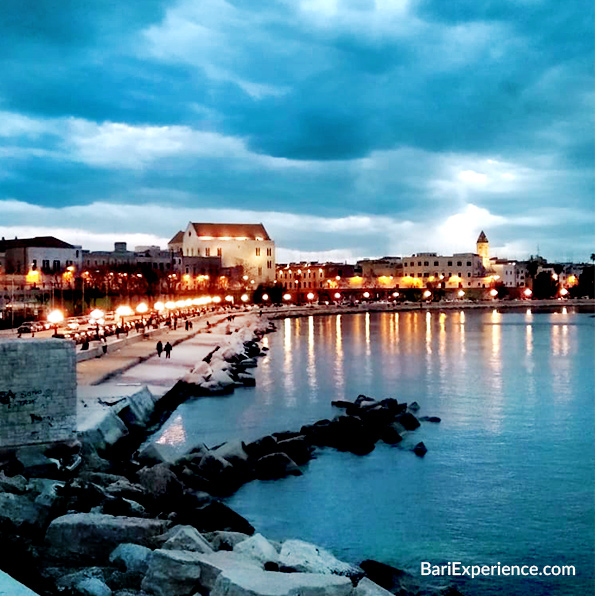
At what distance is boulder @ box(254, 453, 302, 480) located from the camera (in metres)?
13.7

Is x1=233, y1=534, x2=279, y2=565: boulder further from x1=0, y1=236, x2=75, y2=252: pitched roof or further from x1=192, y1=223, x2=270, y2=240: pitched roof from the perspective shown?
x1=192, y1=223, x2=270, y2=240: pitched roof

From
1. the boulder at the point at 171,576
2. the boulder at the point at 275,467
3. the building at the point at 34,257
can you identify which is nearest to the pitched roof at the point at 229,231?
the building at the point at 34,257

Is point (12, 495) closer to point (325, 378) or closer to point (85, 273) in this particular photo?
point (325, 378)

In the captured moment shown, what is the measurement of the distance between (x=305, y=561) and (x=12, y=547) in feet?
10.7

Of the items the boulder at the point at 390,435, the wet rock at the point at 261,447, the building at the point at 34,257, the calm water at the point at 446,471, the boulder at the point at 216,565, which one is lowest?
the calm water at the point at 446,471

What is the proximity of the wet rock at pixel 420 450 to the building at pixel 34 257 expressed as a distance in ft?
179

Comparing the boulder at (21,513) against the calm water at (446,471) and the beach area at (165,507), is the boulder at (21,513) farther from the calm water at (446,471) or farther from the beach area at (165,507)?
the calm water at (446,471)

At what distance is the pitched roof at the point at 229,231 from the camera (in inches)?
3895

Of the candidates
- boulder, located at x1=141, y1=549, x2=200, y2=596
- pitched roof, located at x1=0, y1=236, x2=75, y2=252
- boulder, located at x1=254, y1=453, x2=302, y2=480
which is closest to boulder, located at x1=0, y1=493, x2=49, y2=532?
boulder, located at x1=141, y1=549, x2=200, y2=596

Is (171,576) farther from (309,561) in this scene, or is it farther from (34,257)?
(34,257)

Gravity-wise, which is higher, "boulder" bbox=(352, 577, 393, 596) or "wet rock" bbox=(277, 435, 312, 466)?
"boulder" bbox=(352, 577, 393, 596)

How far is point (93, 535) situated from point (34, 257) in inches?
2506

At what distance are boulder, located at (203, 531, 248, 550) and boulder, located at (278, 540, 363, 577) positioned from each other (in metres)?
0.59

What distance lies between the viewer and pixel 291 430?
18203 mm
